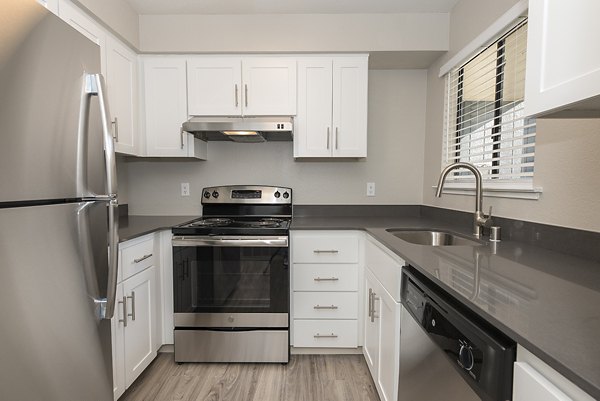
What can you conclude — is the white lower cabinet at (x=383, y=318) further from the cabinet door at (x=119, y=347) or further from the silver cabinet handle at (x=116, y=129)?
the silver cabinet handle at (x=116, y=129)

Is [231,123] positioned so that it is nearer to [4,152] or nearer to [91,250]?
[91,250]

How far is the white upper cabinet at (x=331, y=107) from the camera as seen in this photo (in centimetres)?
237

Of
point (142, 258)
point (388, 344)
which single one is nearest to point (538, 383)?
point (388, 344)

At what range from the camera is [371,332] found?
190 centimetres

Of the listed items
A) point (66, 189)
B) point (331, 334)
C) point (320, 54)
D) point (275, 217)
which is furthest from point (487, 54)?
point (66, 189)

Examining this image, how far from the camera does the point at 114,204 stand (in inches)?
44.8

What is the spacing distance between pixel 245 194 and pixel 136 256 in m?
1.01

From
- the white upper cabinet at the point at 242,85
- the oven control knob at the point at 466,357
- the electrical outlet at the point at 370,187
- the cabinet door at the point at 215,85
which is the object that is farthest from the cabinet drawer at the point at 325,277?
the oven control knob at the point at 466,357

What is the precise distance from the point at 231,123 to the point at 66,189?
4.22 feet

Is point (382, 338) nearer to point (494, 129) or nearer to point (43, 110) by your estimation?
point (494, 129)

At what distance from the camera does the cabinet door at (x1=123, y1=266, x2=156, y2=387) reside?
1.78 meters

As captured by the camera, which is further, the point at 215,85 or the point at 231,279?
the point at 215,85

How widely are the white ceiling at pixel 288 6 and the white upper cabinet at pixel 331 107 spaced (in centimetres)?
32

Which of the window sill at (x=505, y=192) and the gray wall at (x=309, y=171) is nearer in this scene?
the window sill at (x=505, y=192)
